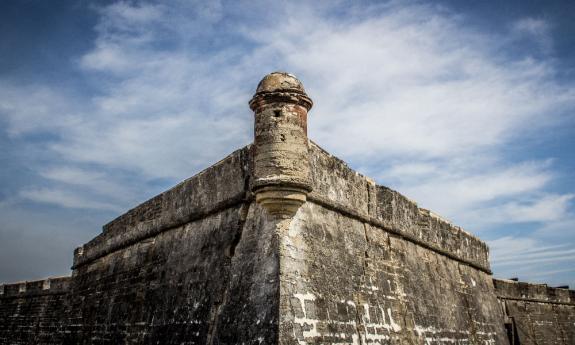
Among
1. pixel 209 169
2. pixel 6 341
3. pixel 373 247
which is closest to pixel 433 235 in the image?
pixel 373 247

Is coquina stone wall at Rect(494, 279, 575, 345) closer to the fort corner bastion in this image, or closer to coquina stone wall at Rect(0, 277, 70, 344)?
the fort corner bastion

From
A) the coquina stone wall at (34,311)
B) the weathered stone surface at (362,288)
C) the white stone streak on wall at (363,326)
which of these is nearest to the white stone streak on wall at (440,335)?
the weathered stone surface at (362,288)

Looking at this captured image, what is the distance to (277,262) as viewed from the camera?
19.3 ft

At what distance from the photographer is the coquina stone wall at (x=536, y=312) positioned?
1456 centimetres

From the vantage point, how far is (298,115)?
651 centimetres

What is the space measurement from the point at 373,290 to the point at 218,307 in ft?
7.90

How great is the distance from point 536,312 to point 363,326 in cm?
1088

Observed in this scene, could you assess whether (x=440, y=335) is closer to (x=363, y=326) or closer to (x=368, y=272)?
(x=368, y=272)

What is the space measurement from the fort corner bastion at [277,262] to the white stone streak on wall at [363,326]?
0.06 ft

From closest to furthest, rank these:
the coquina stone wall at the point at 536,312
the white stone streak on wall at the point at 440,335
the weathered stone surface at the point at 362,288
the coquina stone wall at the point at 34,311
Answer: the weathered stone surface at the point at 362,288
the white stone streak on wall at the point at 440,335
the coquina stone wall at the point at 34,311
the coquina stone wall at the point at 536,312

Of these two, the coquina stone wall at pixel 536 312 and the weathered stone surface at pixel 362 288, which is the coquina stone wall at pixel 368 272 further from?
the coquina stone wall at pixel 536 312

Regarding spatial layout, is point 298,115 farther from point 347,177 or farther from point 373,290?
point 373,290

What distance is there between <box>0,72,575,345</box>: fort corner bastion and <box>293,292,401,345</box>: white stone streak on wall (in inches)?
0.8

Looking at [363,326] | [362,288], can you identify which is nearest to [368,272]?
[362,288]
